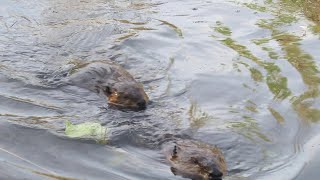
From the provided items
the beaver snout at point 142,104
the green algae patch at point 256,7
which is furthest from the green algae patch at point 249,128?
the green algae patch at point 256,7

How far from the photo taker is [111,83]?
6.93m

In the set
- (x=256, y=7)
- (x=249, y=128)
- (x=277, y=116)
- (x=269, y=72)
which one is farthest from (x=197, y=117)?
(x=256, y=7)

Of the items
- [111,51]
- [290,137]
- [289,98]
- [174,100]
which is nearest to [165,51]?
[111,51]

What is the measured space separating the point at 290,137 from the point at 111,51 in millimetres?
3711

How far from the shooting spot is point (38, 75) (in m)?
7.71

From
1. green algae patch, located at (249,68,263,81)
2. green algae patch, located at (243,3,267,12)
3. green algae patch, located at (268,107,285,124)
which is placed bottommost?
green algae patch, located at (243,3,267,12)

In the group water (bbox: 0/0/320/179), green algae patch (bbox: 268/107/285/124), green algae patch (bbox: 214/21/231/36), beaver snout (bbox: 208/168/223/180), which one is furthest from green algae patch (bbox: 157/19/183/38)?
beaver snout (bbox: 208/168/223/180)

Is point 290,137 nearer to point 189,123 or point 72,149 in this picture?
point 189,123

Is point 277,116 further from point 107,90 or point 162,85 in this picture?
point 107,90

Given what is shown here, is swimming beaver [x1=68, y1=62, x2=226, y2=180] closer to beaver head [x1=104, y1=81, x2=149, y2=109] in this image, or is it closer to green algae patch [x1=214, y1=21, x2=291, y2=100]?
beaver head [x1=104, y1=81, x2=149, y2=109]

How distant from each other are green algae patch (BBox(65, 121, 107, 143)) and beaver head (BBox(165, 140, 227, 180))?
0.81m

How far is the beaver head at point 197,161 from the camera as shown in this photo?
16.3 ft

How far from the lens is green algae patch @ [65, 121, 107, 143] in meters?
5.75

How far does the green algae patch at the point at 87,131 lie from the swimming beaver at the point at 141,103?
2.27ft
